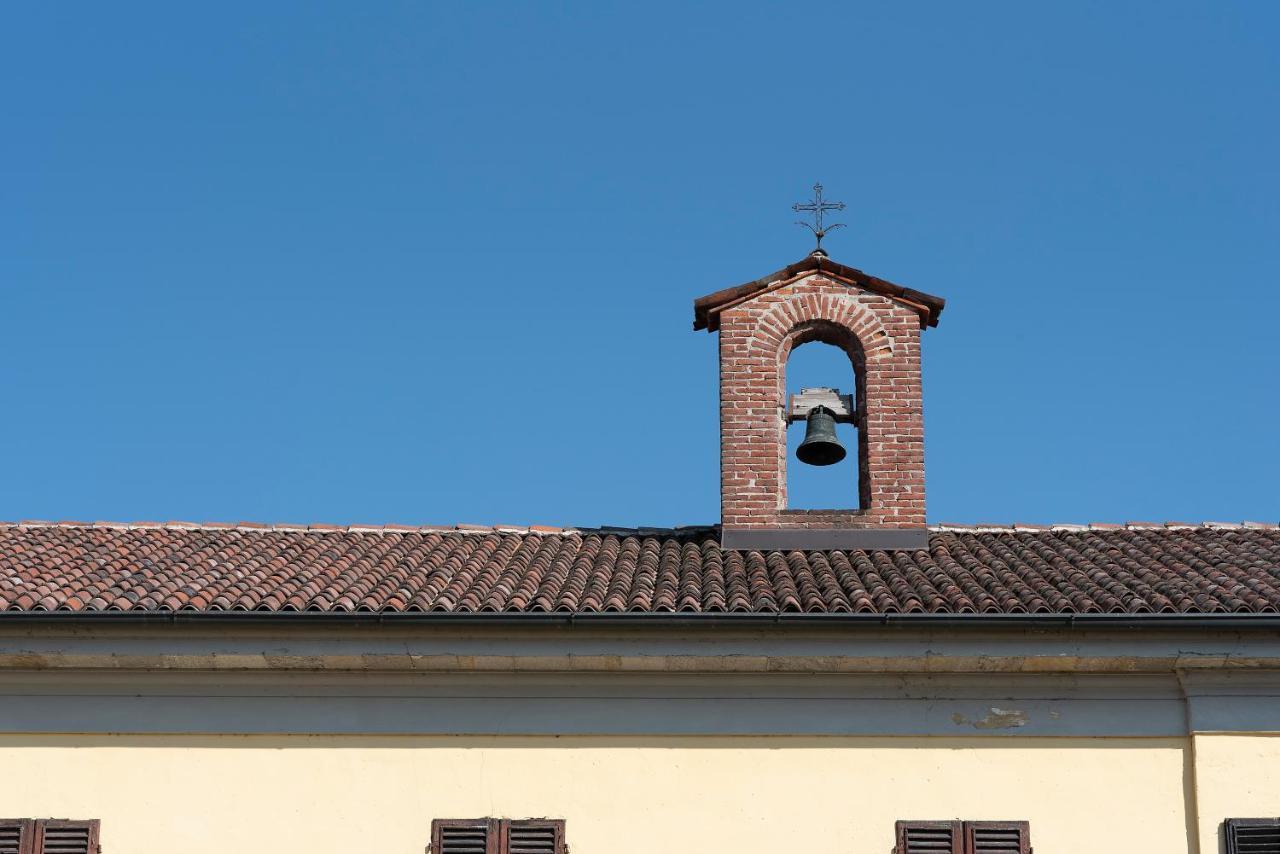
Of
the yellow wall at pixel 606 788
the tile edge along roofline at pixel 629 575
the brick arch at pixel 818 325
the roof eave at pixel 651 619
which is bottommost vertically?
the yellow wall at pixel 606 788

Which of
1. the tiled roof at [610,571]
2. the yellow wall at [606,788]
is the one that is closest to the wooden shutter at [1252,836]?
the yellow wall at [606,788]

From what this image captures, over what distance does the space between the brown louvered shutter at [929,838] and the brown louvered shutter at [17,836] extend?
15.8ft

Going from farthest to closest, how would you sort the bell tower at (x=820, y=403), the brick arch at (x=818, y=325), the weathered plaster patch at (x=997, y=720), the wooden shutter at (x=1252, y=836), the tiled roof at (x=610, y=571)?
the brick arch at (x=818, y=325) → the bell tower at (x=820, y=403) → the tiled roof at (x=610, y=571) → the weathered plaster patch at (x=997, y=720) → the wooden shutter at (x=1252, y=836)

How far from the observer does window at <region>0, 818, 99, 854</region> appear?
10.4 meters

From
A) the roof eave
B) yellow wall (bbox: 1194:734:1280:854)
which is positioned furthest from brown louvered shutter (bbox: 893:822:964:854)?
yellow wall (bbox: 1194:734:1280:854)

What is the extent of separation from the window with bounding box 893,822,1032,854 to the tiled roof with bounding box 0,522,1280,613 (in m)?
1.20

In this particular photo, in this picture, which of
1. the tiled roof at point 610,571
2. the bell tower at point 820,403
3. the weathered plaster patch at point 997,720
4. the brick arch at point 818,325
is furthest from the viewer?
the brick arch at point 818,325

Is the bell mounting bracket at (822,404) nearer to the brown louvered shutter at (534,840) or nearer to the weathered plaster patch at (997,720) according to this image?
the weathered plaster patch at (997,720)

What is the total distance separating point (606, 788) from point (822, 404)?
4.31 metres

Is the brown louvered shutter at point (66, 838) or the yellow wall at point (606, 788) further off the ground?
the yellow wall at point (606, 788)

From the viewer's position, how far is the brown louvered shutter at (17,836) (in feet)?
34.1

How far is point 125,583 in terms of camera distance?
11477mm

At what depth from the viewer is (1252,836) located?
A: 10289 mm

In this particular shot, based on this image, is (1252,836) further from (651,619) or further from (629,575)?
(629,575)
